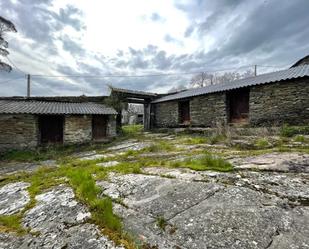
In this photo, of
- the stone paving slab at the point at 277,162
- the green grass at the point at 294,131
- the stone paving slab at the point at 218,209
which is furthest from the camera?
the green grass at the point at 294,131

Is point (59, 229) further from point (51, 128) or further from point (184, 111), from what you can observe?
point (184, 111)

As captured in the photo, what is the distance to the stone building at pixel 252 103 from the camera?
8633mm

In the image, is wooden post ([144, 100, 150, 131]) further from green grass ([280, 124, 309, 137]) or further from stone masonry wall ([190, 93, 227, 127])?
green grass ([280, 124, 309, 137])

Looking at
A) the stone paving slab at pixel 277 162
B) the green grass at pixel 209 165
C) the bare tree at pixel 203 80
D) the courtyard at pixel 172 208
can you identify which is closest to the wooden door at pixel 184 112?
the stone paving slab at pixel 277 162

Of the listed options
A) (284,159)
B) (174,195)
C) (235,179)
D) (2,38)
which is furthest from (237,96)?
(2,38)

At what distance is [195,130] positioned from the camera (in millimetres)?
12312

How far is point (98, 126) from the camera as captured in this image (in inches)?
493

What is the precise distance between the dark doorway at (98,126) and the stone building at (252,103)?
5.35 meters

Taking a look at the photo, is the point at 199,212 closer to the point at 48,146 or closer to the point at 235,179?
the point at 235,179

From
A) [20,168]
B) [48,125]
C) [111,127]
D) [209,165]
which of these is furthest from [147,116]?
[209,165]

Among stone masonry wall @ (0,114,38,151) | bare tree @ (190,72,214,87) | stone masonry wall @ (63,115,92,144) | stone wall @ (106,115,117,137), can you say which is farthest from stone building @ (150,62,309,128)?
bare tree @ (190,72,214,87)

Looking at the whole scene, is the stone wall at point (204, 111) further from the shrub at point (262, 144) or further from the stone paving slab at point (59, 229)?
the stone paving slab at point (59, 229)

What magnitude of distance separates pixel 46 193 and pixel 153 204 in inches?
90.1

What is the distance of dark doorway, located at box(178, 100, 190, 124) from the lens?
14.6 meters
